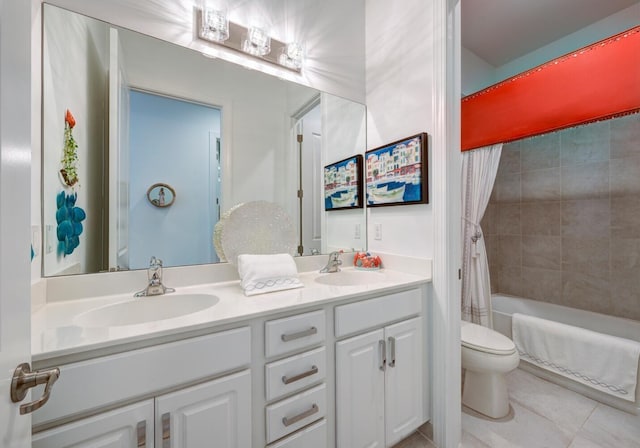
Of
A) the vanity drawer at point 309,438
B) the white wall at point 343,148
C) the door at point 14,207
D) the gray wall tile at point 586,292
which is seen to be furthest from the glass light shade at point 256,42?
the gray wall tile at point 586,292

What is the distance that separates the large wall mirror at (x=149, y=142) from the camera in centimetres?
107

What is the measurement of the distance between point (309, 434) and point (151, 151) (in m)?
1.42

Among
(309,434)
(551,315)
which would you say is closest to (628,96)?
(551,315)

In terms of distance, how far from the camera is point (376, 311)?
1217mm

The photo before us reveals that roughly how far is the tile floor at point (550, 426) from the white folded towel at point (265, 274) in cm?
108

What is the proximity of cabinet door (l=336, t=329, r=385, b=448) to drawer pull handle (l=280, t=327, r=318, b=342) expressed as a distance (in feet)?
0.50

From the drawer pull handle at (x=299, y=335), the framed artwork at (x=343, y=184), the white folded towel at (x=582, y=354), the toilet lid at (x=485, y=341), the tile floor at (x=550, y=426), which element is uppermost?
the framed artwork at (x=343, y=184)

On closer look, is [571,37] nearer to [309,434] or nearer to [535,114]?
[535,114]

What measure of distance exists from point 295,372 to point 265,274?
1.37 feet

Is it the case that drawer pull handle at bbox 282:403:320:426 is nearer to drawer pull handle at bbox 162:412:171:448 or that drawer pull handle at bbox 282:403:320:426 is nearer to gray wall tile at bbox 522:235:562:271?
drawer pull handle at bbox 162:412:171:448

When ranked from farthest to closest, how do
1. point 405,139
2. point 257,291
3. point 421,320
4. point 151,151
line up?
1. point 405,139
2. point 421,320
3. point 151,151
4. point 257,291

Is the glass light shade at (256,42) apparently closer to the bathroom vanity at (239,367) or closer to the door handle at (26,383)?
the bathroom vanity at (239,367)

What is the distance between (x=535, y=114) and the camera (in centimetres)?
170

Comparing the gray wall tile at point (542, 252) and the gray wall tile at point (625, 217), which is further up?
the gray wall tile at point (625, 217)
